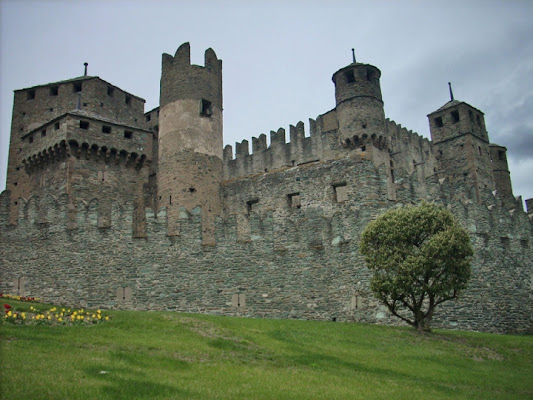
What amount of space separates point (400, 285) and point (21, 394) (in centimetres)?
1271

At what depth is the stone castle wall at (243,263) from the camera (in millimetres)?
23203

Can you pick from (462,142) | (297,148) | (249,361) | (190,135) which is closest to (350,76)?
(297,148)

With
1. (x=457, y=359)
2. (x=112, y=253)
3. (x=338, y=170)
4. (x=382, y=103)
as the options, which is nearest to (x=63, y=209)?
(x=112, y=253)

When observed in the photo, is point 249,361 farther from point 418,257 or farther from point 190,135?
point 190,135

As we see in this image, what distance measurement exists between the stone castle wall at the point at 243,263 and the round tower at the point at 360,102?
1378 centimetres

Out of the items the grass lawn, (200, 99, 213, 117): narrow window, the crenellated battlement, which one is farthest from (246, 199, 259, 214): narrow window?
the grass lawn

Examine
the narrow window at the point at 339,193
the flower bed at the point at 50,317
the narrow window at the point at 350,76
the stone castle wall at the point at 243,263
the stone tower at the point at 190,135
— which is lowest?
the flower bed at the point at 50,317

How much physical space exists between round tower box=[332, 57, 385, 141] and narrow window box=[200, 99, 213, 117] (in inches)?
386

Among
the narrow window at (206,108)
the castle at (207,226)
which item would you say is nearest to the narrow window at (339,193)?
the castle at (207,226)

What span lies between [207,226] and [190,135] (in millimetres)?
5720

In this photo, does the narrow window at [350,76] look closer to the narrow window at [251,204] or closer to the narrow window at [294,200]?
the narrow window at [294,200]

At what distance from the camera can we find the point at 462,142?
160ft

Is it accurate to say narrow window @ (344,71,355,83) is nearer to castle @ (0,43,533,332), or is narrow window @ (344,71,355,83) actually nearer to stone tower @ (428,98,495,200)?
castle @ (0,43,533,332)

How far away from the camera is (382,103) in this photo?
40531mm
